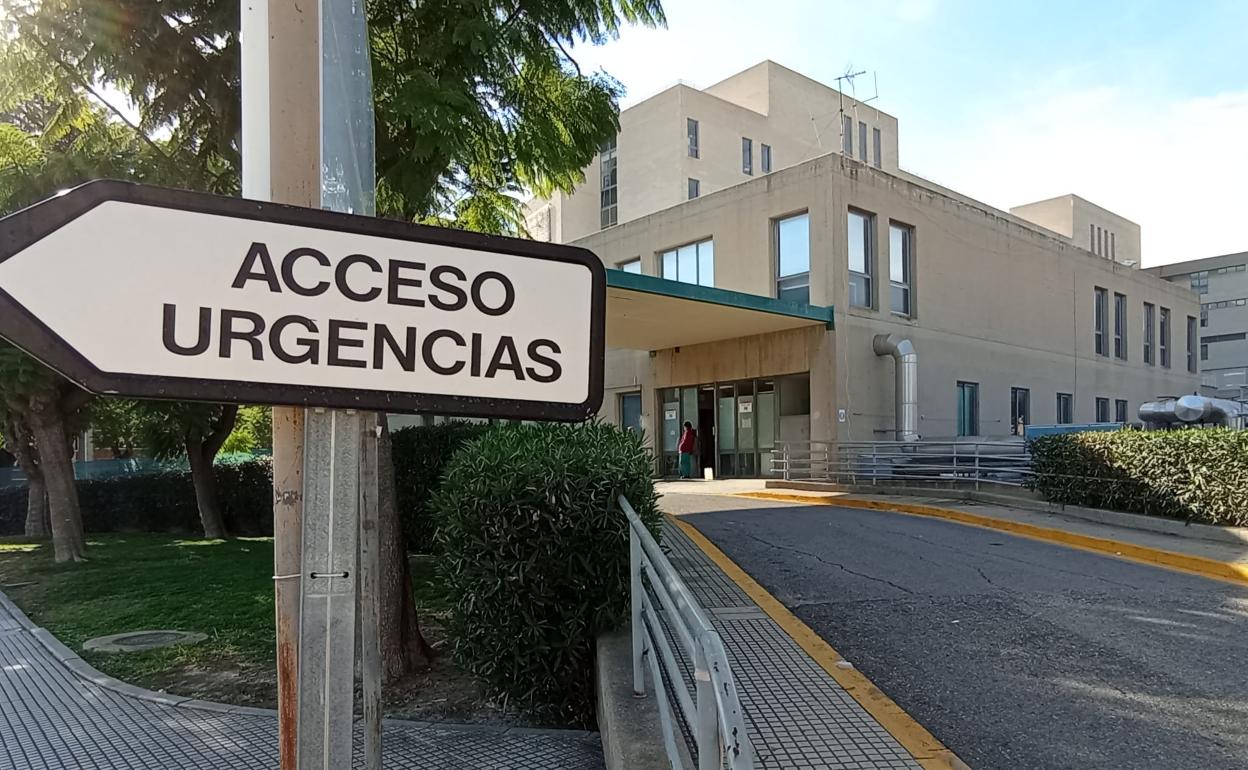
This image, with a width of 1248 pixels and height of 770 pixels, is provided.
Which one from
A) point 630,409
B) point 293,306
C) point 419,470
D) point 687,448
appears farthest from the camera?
point 630,409

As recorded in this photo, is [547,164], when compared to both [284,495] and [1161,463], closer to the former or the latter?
[284,495]

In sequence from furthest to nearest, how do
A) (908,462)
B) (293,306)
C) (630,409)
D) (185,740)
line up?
(630,409)
(908,462)
(185,740)
(293,306)

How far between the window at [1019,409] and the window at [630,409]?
10727mm

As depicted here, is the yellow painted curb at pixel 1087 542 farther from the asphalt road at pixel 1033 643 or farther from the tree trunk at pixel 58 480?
the tree trunk at pixel 58 480

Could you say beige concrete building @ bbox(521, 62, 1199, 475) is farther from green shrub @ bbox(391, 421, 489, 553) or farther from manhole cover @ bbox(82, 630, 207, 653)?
manhole cover @ bbox(82, 630, 207, 653)

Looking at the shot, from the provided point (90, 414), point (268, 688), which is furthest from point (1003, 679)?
point (90, 414)

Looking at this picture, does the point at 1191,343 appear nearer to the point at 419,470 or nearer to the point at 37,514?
the point at 419,470

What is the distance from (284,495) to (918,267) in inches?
800

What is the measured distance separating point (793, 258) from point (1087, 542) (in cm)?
1099

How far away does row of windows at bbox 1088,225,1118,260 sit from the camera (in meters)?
65.4

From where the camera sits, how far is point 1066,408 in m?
25.0

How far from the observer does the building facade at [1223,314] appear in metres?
59.4

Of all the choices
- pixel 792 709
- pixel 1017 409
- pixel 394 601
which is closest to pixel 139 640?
pixel 394 601

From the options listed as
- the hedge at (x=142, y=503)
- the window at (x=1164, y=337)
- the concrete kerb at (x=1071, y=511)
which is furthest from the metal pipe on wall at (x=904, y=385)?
the window at (x=1164, y=337)
